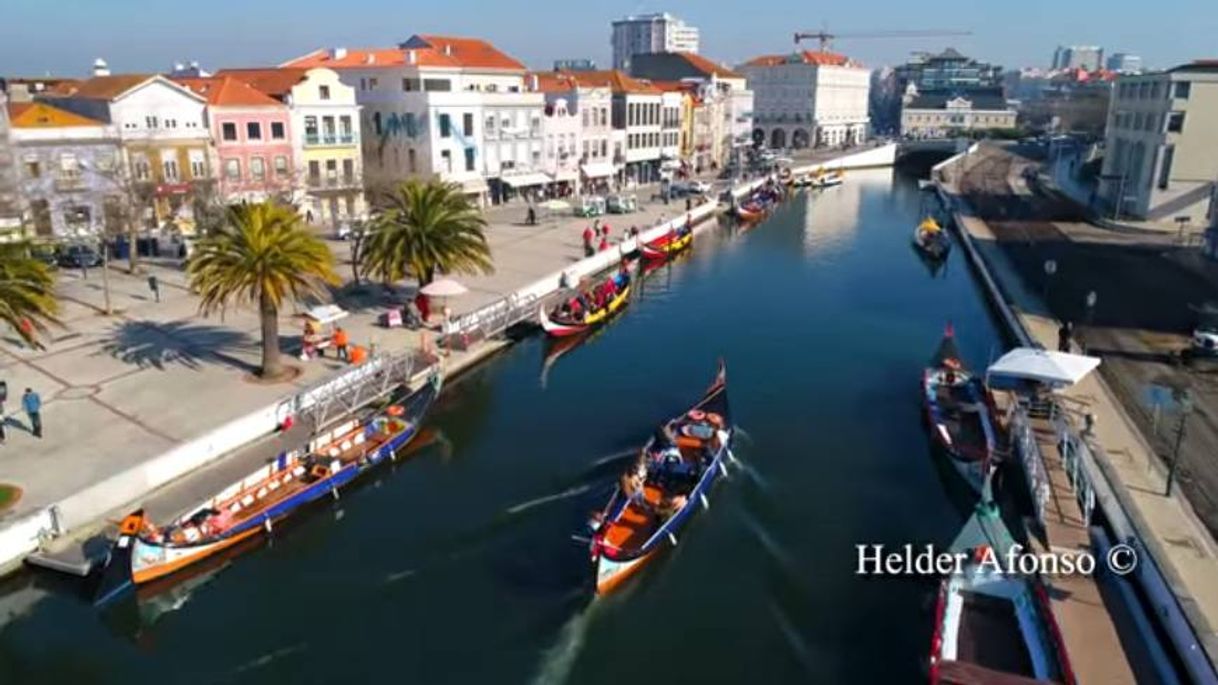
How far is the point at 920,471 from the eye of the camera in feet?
95.0

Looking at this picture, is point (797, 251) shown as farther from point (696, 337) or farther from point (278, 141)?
point (278, 141)

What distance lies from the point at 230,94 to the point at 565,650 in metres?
48.6

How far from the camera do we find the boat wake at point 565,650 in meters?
19.1

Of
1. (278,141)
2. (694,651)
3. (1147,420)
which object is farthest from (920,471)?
(278,141)

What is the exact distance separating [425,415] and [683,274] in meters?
31.4

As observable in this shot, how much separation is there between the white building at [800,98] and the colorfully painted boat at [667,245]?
110 metres

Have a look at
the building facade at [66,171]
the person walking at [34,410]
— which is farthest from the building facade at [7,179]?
the person walking at [34,410]

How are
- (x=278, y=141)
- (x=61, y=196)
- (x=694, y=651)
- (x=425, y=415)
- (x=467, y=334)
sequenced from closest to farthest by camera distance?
(x=694, y=651)
(x=425, y=415)
(x=467, y=334)
(x=61, y=196)
(x=278, y=141)

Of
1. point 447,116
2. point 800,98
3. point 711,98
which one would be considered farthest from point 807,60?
point 447,116

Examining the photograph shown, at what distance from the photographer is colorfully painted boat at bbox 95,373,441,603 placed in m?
21.3

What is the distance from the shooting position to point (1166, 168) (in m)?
67.6

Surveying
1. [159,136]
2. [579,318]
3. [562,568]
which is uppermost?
[159,136]

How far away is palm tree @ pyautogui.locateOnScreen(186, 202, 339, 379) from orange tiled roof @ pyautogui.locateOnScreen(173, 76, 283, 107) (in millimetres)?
27381

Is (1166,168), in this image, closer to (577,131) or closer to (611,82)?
(577,131)
